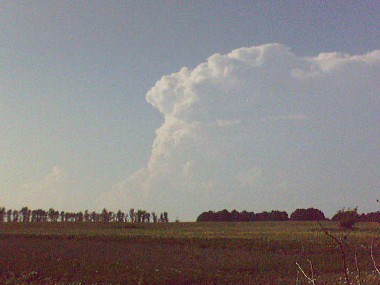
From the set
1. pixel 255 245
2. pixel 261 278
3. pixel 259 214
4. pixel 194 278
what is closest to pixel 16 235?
pixel 255 245

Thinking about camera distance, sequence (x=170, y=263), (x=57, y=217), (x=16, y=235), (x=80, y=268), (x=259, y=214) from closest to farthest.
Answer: (x=80, y=268), (x=170, y=263), (x=16, y=235), (x=259, y=214), (x=57, y=217)

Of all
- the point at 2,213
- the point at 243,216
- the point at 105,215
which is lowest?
the point at 243,216

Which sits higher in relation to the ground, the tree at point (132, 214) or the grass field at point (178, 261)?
the tree at point (132, 214)

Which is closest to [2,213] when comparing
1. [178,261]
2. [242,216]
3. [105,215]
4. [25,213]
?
[25,213]

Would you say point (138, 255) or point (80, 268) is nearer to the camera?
point (80, 268)

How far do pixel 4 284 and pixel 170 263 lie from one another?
11.6 meters

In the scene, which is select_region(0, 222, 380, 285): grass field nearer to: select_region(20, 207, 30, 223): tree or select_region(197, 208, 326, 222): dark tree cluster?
select_region(197, 208, 326, 222): dark tree cluster

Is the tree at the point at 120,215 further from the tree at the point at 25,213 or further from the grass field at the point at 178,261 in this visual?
the grass field at the point at 178,261

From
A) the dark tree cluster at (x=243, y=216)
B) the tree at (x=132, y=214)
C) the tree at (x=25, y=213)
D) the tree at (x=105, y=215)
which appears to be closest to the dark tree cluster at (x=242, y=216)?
the dark tree cluster at (x=243, y=216)

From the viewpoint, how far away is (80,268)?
2972 cm

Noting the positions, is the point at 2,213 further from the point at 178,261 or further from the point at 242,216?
the point at 178,261

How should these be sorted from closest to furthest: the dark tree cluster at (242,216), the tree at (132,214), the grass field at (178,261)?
the grass field at (178,261) < the dark tree cluster at (242,216) < the tree at (132,214)

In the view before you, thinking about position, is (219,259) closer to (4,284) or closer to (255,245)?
(255,245)

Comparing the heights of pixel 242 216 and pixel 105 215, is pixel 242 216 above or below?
below
